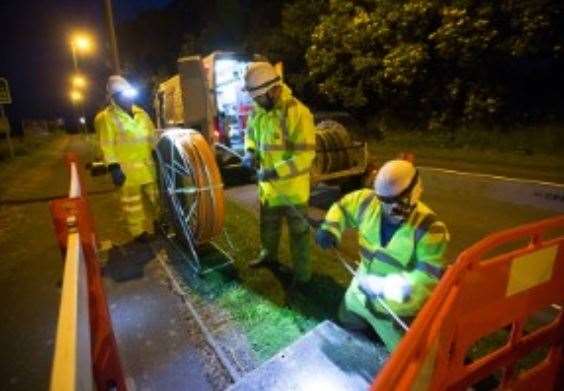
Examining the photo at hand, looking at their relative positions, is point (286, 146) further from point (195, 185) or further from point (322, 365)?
point (322, 365)

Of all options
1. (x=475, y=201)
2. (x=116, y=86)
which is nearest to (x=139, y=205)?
(x=116, y=86)

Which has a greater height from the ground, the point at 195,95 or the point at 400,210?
the point at 195,95

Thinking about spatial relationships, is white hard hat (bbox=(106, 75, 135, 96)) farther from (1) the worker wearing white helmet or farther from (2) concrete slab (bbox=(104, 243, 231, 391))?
(1) the worker wearing white helmet

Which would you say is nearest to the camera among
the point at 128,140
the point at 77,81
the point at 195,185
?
the point at 195,185

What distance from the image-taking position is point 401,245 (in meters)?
2.94

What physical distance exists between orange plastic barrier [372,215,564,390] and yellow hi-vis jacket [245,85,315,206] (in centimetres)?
258

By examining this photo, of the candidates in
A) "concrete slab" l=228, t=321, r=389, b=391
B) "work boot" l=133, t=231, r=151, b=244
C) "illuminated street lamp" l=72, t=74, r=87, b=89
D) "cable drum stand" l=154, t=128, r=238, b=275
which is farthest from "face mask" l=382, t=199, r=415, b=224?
"illuminated street lamp" l=72, t=74, r=87, b=89

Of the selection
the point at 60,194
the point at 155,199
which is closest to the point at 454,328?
the point at 155,199

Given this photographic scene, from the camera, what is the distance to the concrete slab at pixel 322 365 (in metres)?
3.15

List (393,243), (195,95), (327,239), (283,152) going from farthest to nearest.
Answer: (195,95)
(283,152)
(327,239)
(393,243)

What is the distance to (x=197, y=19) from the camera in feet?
120

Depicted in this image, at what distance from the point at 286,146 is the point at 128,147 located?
2.76 meters

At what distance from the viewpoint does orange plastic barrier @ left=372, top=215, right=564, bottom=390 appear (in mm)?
1855

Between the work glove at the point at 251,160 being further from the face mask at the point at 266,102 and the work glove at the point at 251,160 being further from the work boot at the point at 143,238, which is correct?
the work boot at the point at 143,238
